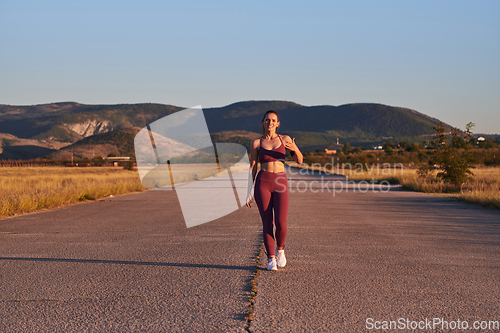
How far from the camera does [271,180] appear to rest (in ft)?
20.2

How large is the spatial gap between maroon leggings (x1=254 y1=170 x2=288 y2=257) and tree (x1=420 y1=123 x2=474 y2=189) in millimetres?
Result: 19946

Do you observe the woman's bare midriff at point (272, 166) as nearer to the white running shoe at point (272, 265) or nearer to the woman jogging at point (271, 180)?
the woman jogging at point (271, 180)

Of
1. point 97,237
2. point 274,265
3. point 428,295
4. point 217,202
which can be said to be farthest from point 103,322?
point 217,202

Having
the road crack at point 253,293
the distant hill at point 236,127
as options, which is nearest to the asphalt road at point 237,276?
the road crack at point 253,293

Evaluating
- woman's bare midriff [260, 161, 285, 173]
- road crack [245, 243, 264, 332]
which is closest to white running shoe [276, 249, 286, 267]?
road crack [245, 243, 264, 332]

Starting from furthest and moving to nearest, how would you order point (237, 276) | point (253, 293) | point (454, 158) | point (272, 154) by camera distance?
point (454, 158) → point (272, 154) → point (237, 276) → point (253, 293)

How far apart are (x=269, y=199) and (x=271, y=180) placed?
254 millimetres

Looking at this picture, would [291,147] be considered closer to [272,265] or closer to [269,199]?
[269,199]

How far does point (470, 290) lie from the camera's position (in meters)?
5.23

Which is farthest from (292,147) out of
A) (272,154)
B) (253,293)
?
(253,293)

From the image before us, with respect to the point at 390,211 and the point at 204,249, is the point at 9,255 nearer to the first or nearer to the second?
the point at 204,249

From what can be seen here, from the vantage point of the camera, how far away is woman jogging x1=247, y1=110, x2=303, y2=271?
6121 millimetres

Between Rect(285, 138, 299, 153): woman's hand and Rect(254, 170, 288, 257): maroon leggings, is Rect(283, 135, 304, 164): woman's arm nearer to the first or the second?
Rect(285, 138, 299, 153): woman's hand

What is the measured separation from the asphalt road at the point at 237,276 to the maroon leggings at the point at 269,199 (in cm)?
45
